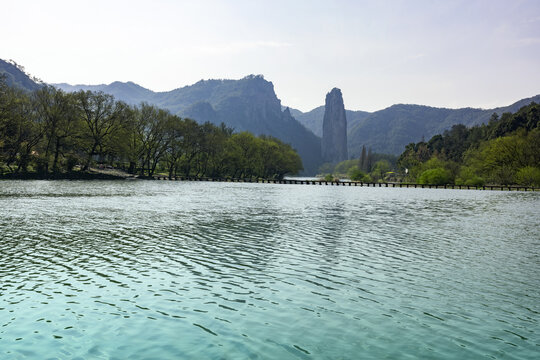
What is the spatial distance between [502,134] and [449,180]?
44819 mm

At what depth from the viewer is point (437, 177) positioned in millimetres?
139000

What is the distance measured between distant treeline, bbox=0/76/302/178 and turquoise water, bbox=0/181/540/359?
7322 centimetres

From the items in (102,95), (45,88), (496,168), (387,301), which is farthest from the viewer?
(496,168)

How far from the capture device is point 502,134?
166750 mm

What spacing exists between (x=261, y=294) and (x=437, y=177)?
138m

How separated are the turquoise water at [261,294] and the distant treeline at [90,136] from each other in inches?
2883

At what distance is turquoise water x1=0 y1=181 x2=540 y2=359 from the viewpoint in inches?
384

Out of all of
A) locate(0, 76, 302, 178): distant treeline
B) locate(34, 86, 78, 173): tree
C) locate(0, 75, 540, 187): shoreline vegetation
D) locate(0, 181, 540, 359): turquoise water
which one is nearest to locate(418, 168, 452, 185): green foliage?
locate(0, 75, 540, 187): shoreline vegetation

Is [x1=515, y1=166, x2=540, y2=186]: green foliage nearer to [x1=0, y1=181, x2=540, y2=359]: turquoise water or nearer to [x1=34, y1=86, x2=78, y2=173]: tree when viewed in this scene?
[x1=0, y1=181, x2=540, y2=359]: turquoise water

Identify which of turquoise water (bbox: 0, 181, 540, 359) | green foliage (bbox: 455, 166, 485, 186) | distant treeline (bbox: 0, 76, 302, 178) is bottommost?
turquoise water (bbox: 0, 181, 540, 359)

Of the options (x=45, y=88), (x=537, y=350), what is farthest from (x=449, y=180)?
(x=537, y=350)

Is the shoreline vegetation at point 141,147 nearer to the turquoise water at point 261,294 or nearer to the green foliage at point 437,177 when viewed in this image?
the green foliage at point 437,177

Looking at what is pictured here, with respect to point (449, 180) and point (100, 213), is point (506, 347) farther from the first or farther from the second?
point (449, 180)

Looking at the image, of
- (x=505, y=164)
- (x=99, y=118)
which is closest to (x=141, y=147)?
(x=99, y=118)
